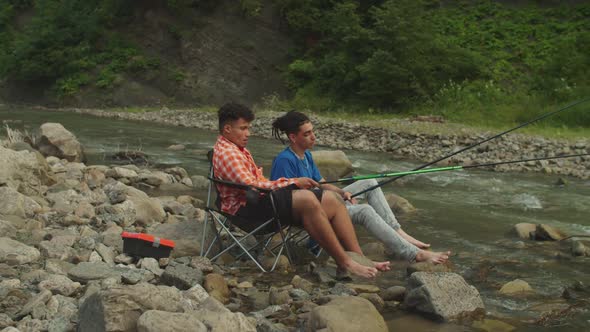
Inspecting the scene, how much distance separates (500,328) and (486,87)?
17343 mm

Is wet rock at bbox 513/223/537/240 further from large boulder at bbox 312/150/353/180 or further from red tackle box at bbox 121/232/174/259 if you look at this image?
large boulder at bbox 312/150/353/180

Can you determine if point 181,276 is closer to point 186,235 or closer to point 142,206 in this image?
point 186,235

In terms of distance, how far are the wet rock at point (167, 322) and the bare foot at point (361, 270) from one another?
5.51ft

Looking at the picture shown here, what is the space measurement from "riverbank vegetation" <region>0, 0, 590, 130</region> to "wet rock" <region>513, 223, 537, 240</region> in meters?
11.0

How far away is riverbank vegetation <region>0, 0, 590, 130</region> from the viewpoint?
63.7ft

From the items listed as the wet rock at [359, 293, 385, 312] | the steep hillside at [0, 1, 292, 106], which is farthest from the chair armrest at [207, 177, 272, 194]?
the steep hillside at [0, 1, 292, 106]

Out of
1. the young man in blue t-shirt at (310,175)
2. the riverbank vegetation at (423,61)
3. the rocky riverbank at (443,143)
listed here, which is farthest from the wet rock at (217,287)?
the riverbank vegetation at (423,61)

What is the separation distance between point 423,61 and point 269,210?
694 inches

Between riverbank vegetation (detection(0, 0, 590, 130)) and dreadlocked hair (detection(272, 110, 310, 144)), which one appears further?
riverbank vegetation (detection(0, 0, 590, 130))

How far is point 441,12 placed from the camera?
25188 mm

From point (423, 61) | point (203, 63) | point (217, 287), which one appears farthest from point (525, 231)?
point (203, 63)

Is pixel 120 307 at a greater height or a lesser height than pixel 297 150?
lesser

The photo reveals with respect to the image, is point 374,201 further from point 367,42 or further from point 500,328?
point 367,42

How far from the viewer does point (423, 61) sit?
21297 millimetres
